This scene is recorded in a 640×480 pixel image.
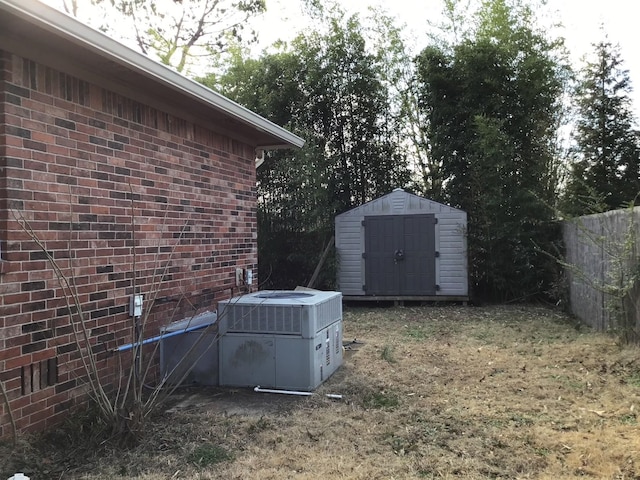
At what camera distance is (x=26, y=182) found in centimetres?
342

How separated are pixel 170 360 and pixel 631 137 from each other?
11.5 metres

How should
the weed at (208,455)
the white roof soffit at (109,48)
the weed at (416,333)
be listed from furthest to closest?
the weed at (416,333)
the weed at (208,455)
the white roof soffit at (109,48)

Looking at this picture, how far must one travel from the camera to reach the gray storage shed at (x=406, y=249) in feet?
34.0

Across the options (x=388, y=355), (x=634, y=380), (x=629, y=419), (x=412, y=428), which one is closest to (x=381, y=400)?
(x=412, y=428)

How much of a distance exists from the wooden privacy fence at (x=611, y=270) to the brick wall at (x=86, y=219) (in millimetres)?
4422

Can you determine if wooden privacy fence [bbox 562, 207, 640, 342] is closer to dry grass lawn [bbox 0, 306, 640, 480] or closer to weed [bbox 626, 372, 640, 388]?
dry grass lawn [bbox 0, 306, 640, 480]

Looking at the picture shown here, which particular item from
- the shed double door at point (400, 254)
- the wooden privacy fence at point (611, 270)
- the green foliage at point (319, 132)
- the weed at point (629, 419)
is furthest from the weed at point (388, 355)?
the green foliage at point (319, 132)

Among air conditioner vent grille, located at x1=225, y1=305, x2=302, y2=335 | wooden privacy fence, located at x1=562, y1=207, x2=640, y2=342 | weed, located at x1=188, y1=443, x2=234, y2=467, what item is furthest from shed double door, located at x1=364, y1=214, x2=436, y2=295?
weed, located at x1=188, y1=443, x2=234, y2=467

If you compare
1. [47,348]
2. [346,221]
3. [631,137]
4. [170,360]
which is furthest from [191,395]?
[631,137]

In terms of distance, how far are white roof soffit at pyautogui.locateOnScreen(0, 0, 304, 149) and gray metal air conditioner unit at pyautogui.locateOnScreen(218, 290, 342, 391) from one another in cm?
184

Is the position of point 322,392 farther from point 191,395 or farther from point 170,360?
point 170,360

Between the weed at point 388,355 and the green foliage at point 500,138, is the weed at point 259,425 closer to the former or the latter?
the weed at point 388,355

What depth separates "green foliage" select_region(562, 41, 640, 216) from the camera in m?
12.0

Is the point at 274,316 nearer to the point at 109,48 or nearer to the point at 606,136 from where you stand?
the point at 109,48
